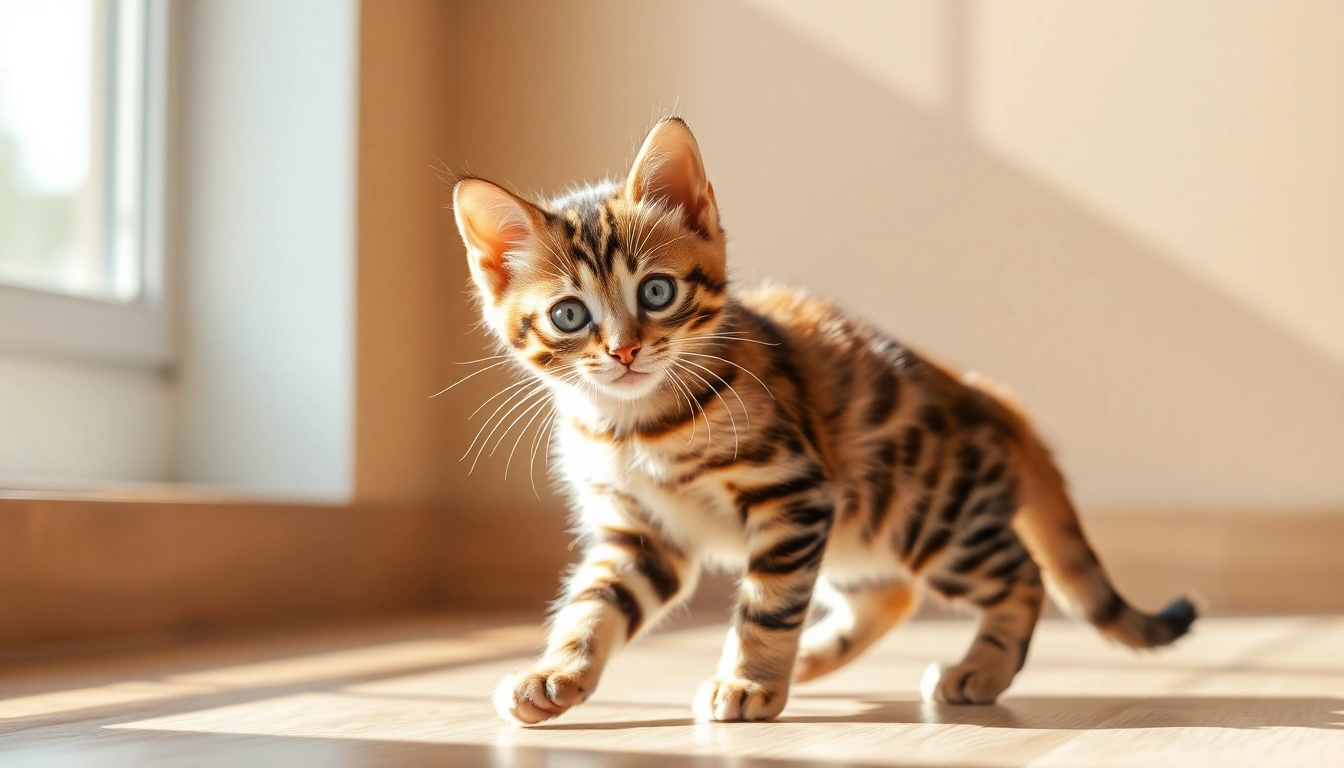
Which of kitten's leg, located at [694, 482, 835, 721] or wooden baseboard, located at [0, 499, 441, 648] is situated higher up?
kitten's leg, located at [694, 482, 835, 721]

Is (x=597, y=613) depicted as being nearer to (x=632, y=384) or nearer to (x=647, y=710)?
(x=647, y=710)

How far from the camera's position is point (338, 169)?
2857 millimetres

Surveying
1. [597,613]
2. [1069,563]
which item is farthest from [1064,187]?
[597,613]

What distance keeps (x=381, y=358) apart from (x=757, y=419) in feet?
5.53

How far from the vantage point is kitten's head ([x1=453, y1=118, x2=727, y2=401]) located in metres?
1.45

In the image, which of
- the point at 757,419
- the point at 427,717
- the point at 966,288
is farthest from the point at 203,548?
the point at 966,288

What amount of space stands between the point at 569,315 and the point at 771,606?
15.4 inches

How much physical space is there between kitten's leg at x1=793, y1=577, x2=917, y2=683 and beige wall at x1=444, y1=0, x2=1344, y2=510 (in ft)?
3.82

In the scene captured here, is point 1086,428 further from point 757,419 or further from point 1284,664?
point 757,419

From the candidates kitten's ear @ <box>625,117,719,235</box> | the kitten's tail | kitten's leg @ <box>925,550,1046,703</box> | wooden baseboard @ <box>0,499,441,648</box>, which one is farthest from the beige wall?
kitten's ear @ <box>625,117,719,235</box>

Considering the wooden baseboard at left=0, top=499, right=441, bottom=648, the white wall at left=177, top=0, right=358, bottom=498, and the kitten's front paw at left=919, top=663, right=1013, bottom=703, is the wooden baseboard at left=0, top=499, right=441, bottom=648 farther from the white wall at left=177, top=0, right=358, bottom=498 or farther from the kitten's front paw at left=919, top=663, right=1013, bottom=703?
the kitten's front paw at left=919, top=663, right=1013, bottom=703

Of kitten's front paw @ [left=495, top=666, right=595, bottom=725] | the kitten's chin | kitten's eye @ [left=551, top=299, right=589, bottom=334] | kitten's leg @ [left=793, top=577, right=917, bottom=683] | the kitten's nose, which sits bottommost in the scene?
kitten's leg @ [left=793, top=577, right=917, bottom=683]

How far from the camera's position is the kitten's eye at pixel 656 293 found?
1.46 metres

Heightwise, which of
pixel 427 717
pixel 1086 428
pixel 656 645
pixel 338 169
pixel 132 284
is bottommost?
pixel 656 645
